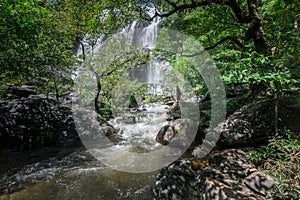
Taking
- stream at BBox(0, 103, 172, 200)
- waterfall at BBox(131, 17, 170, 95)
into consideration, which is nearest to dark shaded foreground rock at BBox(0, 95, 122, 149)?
stream at BBox(0, 103, 172, 200)

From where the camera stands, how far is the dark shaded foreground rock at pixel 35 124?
219 inches

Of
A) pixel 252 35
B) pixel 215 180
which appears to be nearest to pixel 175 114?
pixel 252 35

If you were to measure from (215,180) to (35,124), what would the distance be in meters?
6.33

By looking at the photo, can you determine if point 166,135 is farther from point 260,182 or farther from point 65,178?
point 260,182

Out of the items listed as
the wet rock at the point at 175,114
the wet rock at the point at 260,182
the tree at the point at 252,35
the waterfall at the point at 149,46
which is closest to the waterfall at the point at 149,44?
the waterfall at the point at 149,46

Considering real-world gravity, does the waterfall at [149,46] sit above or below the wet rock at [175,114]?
above

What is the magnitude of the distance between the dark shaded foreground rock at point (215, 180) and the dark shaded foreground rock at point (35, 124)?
4.64m

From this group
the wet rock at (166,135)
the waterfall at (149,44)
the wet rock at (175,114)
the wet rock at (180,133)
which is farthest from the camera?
the waterfall at (149,44)

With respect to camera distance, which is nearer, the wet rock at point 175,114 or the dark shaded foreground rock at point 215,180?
the dark shaded foreground rock at point 215,180

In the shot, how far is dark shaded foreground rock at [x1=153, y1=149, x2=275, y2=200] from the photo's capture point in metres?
2.51

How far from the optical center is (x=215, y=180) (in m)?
2.82

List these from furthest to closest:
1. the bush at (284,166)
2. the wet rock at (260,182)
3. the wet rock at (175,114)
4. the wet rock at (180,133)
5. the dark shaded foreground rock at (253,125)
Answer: the wet rock at (175,114), the wet rock at (180,133), the dark shaded foreground rock at (253,125), the wet rock at (260,182), the bush at (284,166)

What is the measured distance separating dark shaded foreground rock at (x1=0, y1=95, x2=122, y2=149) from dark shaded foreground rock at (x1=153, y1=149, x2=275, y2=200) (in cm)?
464

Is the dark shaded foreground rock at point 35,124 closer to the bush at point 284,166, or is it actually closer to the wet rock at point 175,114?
the wet rock at point 175,114
